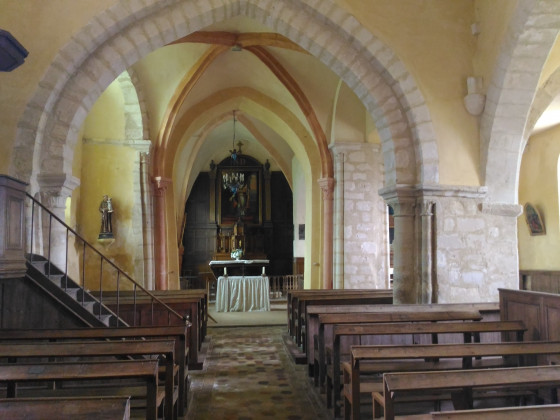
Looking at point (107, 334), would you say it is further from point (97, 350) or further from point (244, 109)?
point (244, 109)

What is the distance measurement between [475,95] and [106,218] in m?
7.61

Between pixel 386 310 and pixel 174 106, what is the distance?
7144 millimetres

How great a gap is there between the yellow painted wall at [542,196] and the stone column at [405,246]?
670cm

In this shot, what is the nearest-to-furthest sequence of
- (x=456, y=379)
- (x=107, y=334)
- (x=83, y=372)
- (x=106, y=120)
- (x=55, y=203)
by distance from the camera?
1. (x=456, y=379)
2. (x=83, y=372)
3. (x=107, y=334)
4. (x=55, y=203)
5. (x=106, y=120)

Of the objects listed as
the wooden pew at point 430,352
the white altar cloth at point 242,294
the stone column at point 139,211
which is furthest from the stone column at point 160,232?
the wooden pew at point 430,352

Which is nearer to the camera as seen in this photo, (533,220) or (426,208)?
(426,208)

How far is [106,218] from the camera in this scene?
10.9 metres

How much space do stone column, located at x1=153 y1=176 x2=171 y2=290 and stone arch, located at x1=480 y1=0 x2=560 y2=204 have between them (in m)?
7.32

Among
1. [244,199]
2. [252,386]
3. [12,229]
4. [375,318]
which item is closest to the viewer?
[12,229]

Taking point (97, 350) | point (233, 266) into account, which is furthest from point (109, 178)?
point (97, 350)

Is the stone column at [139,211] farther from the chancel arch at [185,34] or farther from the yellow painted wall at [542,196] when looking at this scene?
the yellow painted wall at [542,196]

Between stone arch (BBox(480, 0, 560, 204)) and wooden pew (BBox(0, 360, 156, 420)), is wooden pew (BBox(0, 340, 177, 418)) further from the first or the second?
stone arch (BBox(480, 0, 560, 204))

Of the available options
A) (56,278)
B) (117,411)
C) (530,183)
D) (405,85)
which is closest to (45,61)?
(56,278)

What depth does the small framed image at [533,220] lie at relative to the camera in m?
12.6
